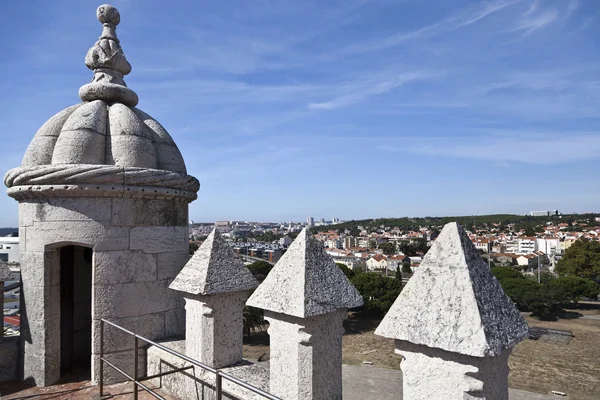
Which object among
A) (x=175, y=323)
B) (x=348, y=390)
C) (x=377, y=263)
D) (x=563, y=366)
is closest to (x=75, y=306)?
(x=175, y=323)

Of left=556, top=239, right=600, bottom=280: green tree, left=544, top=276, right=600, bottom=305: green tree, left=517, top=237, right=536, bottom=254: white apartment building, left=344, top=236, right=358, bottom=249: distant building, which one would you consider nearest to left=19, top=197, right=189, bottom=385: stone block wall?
left=544, top=276, right=600, bottom=305: green tree

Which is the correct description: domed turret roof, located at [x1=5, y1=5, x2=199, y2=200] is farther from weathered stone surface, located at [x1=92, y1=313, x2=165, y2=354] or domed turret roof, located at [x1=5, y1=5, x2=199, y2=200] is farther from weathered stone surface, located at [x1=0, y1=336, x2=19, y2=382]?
weathered stone surface, located at [x1=0, y1=336, x2=19, y2=382]

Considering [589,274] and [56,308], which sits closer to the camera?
[56,308]

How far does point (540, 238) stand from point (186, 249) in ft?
377

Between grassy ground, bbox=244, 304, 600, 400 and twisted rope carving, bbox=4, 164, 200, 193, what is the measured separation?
23.9m

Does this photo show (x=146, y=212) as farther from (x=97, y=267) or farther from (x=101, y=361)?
(x=101, y=361)

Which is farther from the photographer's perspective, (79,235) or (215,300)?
(79,235)

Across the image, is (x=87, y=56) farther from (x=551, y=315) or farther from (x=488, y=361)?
(x=551, y=315)

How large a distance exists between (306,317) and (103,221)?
133 inches

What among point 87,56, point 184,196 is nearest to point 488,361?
point 184,196

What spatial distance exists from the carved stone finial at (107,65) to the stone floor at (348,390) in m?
3.98

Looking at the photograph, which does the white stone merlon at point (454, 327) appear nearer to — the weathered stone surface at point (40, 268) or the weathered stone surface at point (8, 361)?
the weathered stone surface at point (40, 268)

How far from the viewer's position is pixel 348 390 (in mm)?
20984

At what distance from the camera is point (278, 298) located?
3.16 meters
